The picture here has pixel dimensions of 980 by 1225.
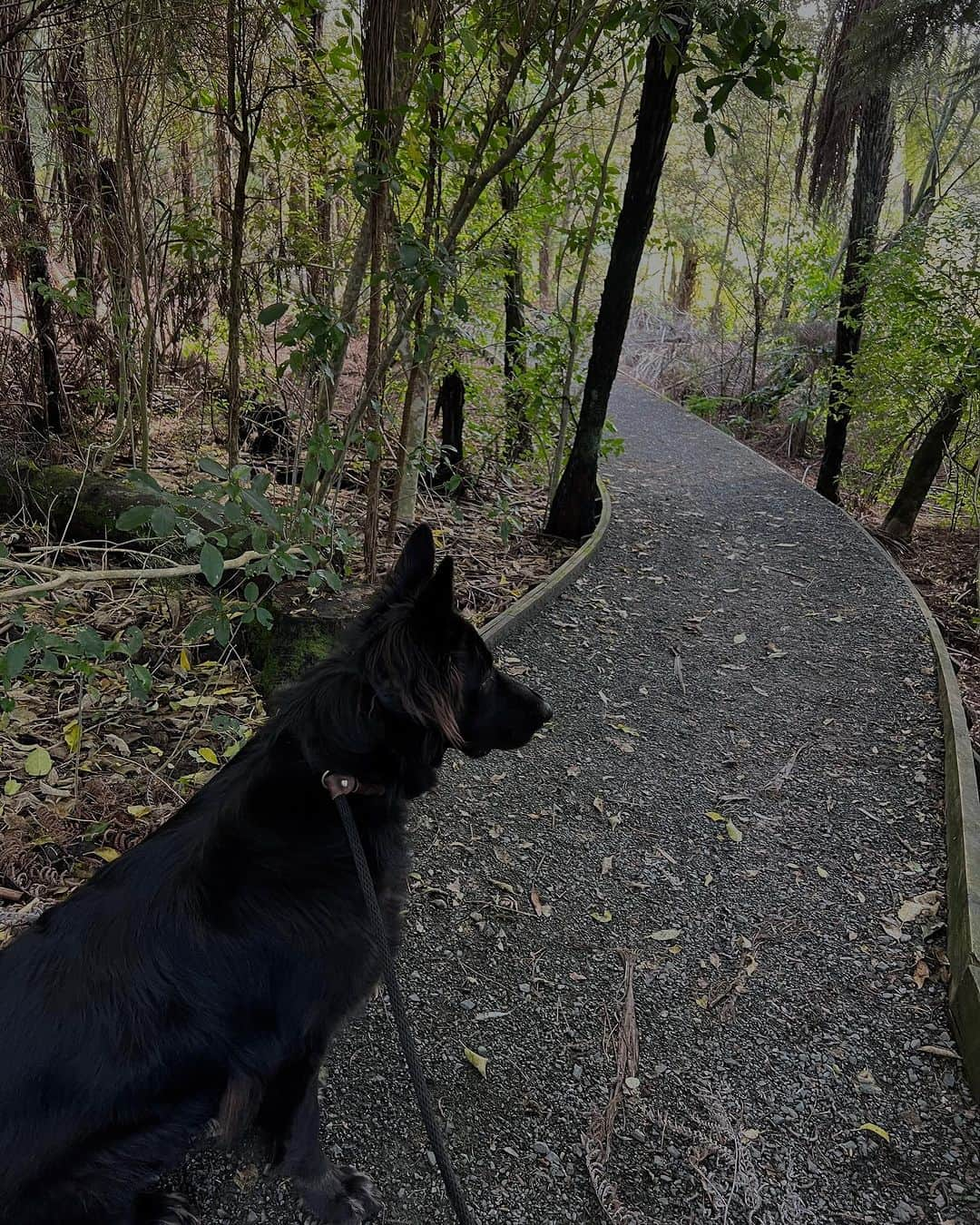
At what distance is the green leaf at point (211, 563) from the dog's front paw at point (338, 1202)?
148 centimetres

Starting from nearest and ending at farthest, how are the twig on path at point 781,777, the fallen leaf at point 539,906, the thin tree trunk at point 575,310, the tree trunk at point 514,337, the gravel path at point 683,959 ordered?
the gravel path at point 683,959 < the fallen leaf at point 539,906 < the twig on path at point 781,777 < the thin tree trunk at point 575,310 < the tree trunk at point 514,337

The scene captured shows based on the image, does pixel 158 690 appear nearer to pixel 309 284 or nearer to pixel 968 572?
pixel 309 284

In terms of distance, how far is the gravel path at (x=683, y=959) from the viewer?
190 cm

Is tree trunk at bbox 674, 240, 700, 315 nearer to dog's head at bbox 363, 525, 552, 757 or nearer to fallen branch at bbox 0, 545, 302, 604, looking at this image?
fallen branch at bbox 0, 545, 302, 604

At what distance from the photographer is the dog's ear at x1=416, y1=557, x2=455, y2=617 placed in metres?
1.58

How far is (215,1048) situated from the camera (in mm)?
1487

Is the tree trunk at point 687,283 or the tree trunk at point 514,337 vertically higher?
the tree trunk at point 687,283

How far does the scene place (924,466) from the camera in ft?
24.2

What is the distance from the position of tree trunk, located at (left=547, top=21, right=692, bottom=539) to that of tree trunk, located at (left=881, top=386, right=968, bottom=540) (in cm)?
326

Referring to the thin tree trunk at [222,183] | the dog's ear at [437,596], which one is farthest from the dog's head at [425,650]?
the thin tree trunk at [222,183]

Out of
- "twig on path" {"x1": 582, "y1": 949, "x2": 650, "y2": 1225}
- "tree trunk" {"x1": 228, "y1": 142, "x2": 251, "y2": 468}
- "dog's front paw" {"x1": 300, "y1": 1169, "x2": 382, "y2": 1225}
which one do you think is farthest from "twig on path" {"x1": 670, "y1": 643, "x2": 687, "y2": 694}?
"dog's front paw" {"x1": 300, "y1": 1169, "x2": 382, "y2": 1225}

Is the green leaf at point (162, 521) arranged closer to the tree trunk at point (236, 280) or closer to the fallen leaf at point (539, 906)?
the fallen leaf at point (539, 906)

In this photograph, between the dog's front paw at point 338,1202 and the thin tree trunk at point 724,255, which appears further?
the thin tree trunk at point 724,255

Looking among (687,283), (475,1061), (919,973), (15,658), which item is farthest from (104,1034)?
(687,283)
